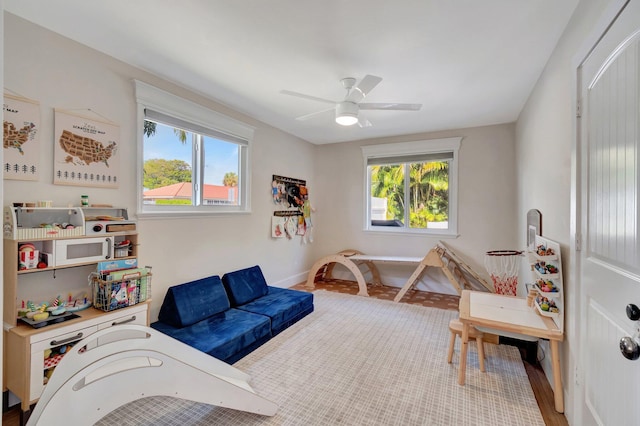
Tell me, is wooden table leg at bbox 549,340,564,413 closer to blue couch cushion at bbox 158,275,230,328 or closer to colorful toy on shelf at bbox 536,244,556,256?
colorful toy on shelf at bbox 536,244,556,256

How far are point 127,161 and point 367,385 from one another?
2.80 meters

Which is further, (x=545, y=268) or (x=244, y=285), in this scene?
(x=244, y=285)

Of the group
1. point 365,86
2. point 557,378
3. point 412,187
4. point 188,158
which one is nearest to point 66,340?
point 188,158

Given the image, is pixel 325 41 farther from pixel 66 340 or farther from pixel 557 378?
pixel 557 378

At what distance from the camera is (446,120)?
4.16m

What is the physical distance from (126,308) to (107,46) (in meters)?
2.11

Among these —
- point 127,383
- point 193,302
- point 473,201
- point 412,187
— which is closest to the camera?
point 127,383

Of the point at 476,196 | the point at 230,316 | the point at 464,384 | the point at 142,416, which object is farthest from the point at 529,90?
the point at 142,416

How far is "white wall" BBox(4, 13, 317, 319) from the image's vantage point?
2031 mm

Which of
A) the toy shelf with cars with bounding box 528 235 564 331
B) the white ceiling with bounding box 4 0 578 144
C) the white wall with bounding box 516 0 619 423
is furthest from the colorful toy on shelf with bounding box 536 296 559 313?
the white ceiling with bounding box 4 0 578 144

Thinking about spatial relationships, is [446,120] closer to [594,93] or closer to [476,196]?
[476,196]

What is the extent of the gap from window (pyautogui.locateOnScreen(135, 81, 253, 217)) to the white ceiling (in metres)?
0.30

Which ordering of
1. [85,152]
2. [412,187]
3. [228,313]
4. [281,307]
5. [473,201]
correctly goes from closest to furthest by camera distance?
[85,152] → [228,313] → [281,307] → [473,201] → [412,187]

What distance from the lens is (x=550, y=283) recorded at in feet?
6.65
